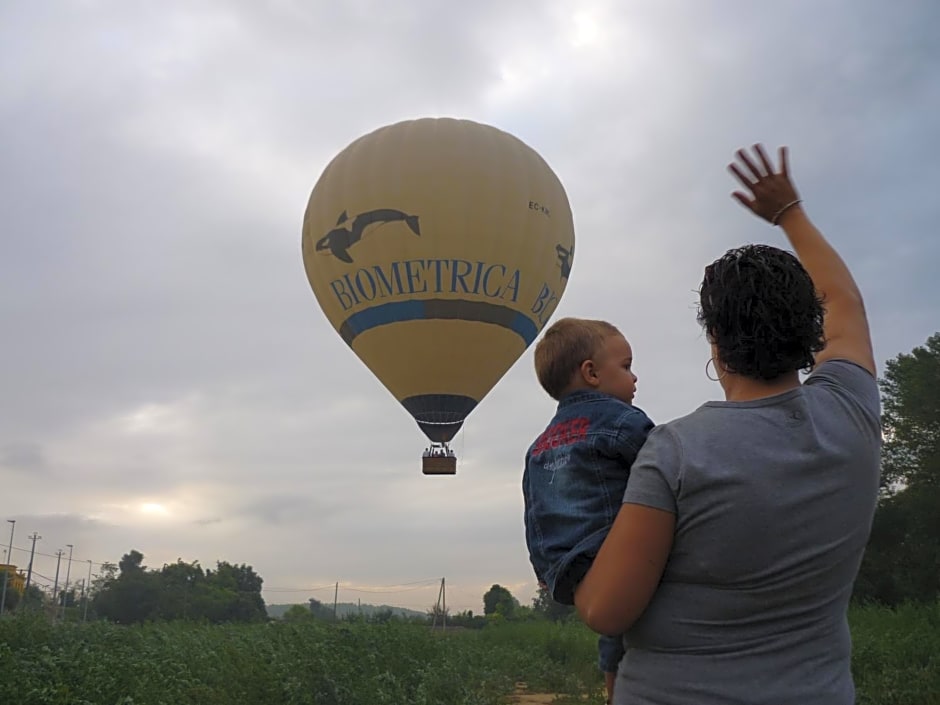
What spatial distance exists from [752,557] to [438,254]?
43.8 feet

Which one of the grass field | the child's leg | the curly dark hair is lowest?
the grass field

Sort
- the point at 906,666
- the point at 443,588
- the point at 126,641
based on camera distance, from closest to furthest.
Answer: the point at 906,666
the point at 126,641
the point at 443,588

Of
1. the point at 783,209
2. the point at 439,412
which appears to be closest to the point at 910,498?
the point at 439,412

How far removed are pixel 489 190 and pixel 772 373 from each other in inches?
537

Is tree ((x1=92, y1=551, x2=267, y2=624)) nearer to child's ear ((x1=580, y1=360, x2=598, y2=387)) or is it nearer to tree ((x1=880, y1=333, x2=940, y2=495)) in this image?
tree ((x1=880, y1=333, x2=940, y2=495))

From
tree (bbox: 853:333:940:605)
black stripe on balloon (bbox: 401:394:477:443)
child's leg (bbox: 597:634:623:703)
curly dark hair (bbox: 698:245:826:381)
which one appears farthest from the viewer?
tree (bbox: 853:333:940:605)

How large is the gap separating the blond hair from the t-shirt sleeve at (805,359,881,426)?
51cm

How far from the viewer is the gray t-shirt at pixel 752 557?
141cm

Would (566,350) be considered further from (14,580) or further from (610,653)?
(14,580)

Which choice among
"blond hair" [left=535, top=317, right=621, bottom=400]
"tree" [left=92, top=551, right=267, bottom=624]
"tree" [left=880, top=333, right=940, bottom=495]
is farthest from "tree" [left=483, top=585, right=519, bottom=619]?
"blond hair" [left=535, top=317, right=621, bottom=400]

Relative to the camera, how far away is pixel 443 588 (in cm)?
4369

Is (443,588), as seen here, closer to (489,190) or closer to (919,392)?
(919,392)

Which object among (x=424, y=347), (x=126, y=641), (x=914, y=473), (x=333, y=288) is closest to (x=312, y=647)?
(x=126, y=641)

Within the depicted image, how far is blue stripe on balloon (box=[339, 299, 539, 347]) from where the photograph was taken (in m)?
14.6
